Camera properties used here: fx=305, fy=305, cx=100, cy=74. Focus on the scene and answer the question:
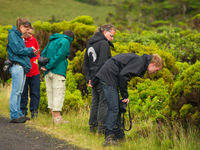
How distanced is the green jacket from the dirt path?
1.35m

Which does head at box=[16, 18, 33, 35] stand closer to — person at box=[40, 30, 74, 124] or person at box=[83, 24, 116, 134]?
person at box=[40, 30, 74, 124]

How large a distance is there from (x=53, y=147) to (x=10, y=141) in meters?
0.84

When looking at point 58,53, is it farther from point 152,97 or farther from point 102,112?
point 152,97

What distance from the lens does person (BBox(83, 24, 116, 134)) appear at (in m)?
5.63

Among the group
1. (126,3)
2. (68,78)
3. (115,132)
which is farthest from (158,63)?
(126,3)

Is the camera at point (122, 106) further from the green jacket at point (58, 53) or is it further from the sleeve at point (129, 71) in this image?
the green jacket at point (58, 53)

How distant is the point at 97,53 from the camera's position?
5.75 m

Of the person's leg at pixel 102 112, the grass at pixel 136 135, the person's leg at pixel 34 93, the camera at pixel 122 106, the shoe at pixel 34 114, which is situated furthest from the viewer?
the person's leg at pixel 34 93

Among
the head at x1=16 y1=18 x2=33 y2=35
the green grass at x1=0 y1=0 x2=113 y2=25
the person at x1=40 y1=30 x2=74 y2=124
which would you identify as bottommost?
the person at x1=40 y1=30 x2=74 y2=124

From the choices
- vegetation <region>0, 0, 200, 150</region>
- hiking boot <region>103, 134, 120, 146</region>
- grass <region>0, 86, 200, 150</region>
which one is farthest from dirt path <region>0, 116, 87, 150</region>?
hiking boot <region>103, 134, 120, 146</region>

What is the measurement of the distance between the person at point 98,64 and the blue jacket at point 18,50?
1.46m

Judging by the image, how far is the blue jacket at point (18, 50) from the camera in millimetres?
6492

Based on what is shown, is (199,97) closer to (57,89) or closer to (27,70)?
(57,89)

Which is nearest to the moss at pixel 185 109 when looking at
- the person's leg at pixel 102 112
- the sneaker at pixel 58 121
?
the person's leg at pixel 102 112
